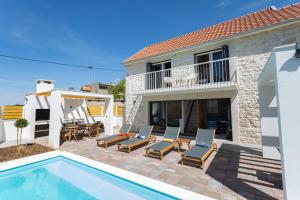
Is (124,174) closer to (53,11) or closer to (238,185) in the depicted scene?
(238,185)

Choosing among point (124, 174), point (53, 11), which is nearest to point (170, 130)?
point (124, 174)

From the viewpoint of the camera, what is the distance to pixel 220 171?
5.68 metres

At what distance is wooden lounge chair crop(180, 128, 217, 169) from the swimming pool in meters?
2.02

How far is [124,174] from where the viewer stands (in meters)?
5.61

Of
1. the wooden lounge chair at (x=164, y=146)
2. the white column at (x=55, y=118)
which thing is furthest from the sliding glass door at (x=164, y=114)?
the white column at (x=55, y=118)

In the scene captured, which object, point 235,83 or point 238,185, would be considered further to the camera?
point 235,83

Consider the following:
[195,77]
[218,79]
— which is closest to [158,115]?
[195,77]

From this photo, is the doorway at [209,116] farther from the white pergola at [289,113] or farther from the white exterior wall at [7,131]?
the white exterior wall at [7,131]

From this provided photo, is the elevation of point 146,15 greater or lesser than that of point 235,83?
greater

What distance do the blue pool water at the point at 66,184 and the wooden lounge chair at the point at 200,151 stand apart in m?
2.32

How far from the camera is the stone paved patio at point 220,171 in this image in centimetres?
436

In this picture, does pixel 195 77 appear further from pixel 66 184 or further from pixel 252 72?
pixel 66 184

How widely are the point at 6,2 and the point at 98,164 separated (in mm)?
12571

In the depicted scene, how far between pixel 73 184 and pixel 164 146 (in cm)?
431
